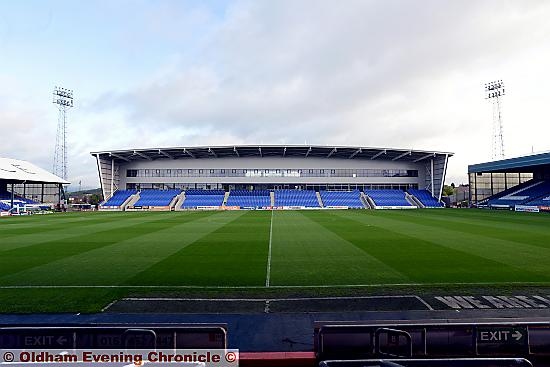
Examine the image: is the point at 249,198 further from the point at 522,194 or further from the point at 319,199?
the point at 522,194

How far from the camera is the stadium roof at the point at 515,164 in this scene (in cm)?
4881

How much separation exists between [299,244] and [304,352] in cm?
1297

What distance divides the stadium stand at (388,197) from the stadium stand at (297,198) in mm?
10832

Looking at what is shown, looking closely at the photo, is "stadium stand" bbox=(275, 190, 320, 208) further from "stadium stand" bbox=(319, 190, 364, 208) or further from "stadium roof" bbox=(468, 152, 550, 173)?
"stadium roof" bbox=(468, 152, 550, 173)

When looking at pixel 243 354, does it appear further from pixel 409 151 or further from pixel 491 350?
pixel 409 151

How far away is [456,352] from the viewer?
5.15 m

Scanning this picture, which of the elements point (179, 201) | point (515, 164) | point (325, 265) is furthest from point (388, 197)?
point (325, 265)

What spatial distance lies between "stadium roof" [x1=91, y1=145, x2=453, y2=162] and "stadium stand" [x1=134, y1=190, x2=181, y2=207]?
6.78 meters

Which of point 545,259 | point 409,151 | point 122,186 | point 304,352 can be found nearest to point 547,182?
point 409,151

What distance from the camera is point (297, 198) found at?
66812mm

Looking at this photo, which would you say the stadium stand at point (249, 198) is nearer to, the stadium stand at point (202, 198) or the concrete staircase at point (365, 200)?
the stadium stand at point (202, 198)

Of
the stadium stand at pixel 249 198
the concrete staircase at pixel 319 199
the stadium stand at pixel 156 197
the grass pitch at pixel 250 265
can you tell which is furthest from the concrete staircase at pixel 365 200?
the grass pitch at pixel 250 265

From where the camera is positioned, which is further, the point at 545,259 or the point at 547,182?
the point at 547,182

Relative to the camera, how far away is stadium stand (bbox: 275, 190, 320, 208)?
64.8m
